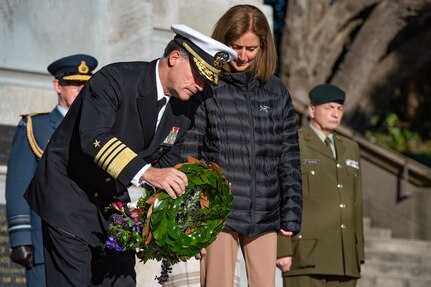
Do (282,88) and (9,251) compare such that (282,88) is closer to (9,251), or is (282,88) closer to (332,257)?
(332,257)

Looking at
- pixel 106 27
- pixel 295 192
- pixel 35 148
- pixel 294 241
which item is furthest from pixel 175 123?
pixel 106 27

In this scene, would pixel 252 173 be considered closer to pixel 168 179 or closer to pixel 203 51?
pixel 203 51

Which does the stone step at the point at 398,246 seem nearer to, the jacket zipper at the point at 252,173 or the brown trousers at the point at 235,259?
the brown trousers at the point at 235,259

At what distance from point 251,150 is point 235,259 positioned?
24.3 inches

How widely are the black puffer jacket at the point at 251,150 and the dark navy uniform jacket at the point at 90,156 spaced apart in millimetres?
661

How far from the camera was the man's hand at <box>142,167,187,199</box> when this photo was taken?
5691mm

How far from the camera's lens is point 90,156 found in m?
5.90

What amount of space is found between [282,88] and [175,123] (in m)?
1.05

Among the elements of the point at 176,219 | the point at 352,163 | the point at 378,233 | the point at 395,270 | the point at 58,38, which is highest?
the point at 58,38

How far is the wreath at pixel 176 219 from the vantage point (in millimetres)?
5758

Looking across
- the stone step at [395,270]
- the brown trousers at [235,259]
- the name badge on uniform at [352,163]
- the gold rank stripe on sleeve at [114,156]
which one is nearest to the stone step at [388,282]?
the stone step at [395,270]

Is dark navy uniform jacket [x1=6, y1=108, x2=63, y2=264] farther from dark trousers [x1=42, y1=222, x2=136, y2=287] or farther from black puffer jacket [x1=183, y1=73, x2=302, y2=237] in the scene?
dark trousers [x1=42, y1=222, x2=136, y2=287]

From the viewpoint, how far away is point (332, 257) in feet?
28.8

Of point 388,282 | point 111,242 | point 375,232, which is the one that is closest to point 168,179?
point 111,242
